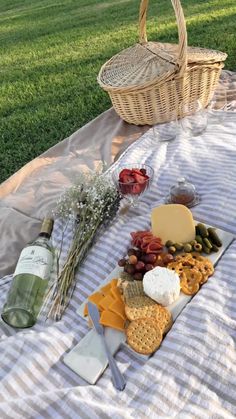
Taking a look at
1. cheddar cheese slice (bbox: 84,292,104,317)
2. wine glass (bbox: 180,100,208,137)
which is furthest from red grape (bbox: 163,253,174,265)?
wine glass (bbox: 180,100,208,137)

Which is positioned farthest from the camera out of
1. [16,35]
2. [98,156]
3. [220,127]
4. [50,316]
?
[16,35]

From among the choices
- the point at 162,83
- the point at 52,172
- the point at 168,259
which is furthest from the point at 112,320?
the point at 162,83

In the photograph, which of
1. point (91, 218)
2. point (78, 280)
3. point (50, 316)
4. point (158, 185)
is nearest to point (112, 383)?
point (50, 316)

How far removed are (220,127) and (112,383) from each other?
1506 mm

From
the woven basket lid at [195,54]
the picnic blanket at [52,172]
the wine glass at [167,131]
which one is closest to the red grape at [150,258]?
the picnic blanket at [52,172]

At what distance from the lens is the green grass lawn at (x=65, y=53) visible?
10.2 ft

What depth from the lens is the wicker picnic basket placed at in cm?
246

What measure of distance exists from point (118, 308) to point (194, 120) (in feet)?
4.36

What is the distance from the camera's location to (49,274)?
1.54m

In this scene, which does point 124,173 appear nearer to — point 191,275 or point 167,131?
point 191,275

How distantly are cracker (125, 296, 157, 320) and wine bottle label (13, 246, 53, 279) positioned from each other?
0.33 meters

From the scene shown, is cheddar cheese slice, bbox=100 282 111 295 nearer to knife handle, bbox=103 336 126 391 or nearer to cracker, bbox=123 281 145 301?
cracker, bbox=123 281 145 301

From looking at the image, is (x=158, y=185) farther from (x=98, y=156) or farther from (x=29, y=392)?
(x=29, y=392)

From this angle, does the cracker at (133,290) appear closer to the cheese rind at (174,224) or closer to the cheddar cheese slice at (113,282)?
the cheddar cheese slice at (113,282)
